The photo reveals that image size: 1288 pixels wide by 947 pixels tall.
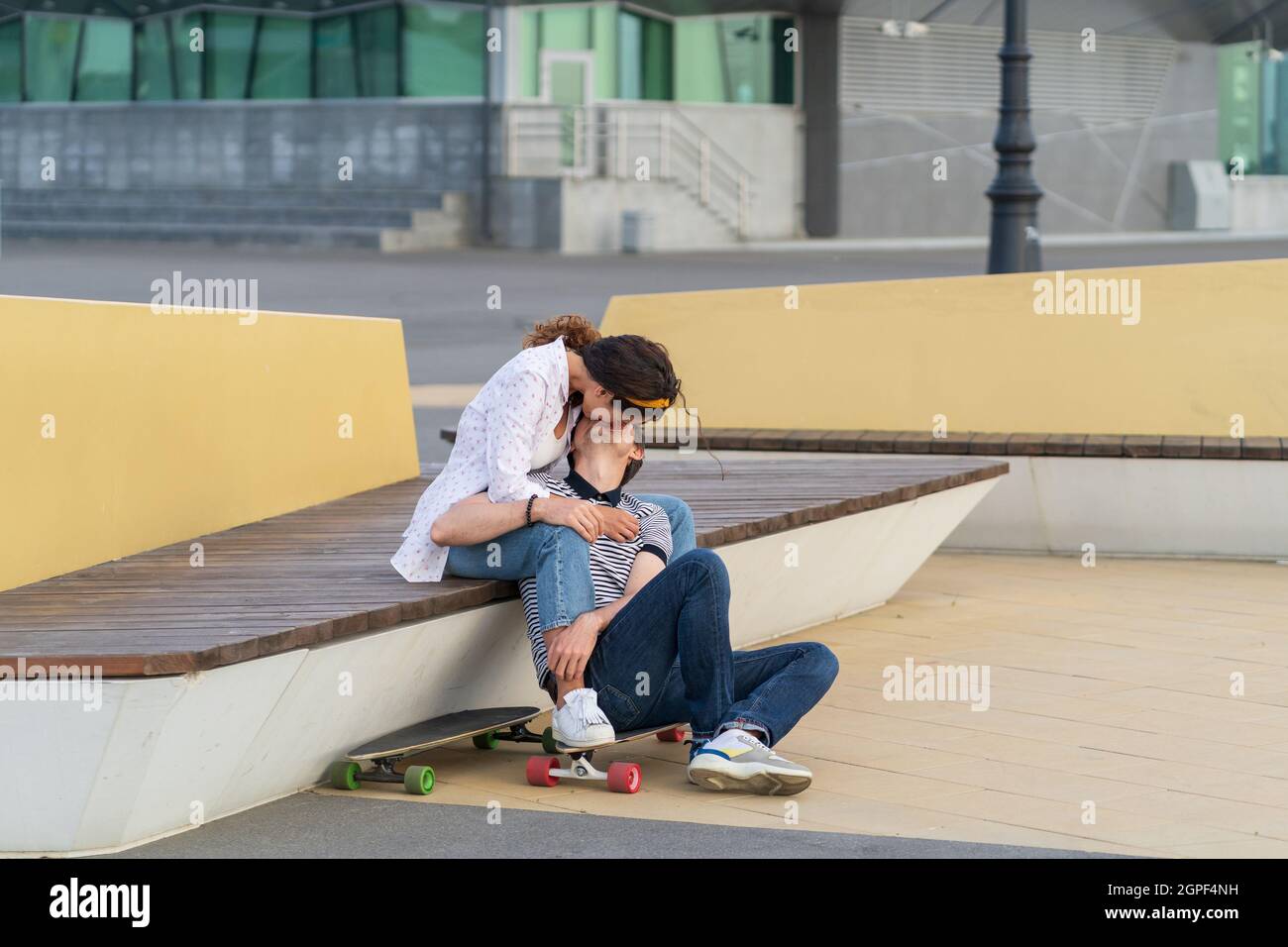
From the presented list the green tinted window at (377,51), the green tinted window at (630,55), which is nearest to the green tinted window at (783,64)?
the green tinted window at (630,55)

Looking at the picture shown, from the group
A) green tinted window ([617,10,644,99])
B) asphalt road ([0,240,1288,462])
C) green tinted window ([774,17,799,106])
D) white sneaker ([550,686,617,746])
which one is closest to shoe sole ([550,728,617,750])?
white sneaker ([550,686,617,746])

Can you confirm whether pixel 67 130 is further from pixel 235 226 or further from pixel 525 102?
pixel 525 102

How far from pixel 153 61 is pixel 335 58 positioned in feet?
13.7

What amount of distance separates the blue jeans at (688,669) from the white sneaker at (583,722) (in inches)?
5.0

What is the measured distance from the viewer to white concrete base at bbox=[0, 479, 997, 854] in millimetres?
4234

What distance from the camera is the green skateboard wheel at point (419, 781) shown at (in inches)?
194

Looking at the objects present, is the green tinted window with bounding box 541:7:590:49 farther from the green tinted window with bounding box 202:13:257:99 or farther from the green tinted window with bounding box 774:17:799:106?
the green tinted window with bounding box 202:13:257:99

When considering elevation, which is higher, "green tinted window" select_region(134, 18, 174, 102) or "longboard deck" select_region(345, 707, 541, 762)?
"green tinted window" select_region(134, 18, 174, 102)

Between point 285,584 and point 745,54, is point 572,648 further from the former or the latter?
point 745,54

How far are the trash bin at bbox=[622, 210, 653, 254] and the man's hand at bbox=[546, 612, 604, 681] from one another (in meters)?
26.8

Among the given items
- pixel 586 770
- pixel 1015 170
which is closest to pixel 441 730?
pixel 586 770

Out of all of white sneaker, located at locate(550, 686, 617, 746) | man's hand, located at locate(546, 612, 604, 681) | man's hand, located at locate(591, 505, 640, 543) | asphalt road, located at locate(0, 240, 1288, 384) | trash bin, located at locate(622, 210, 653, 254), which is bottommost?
white sneaker, located at locate(550, 686, 617, 746)

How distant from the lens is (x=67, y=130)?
37.0 m
